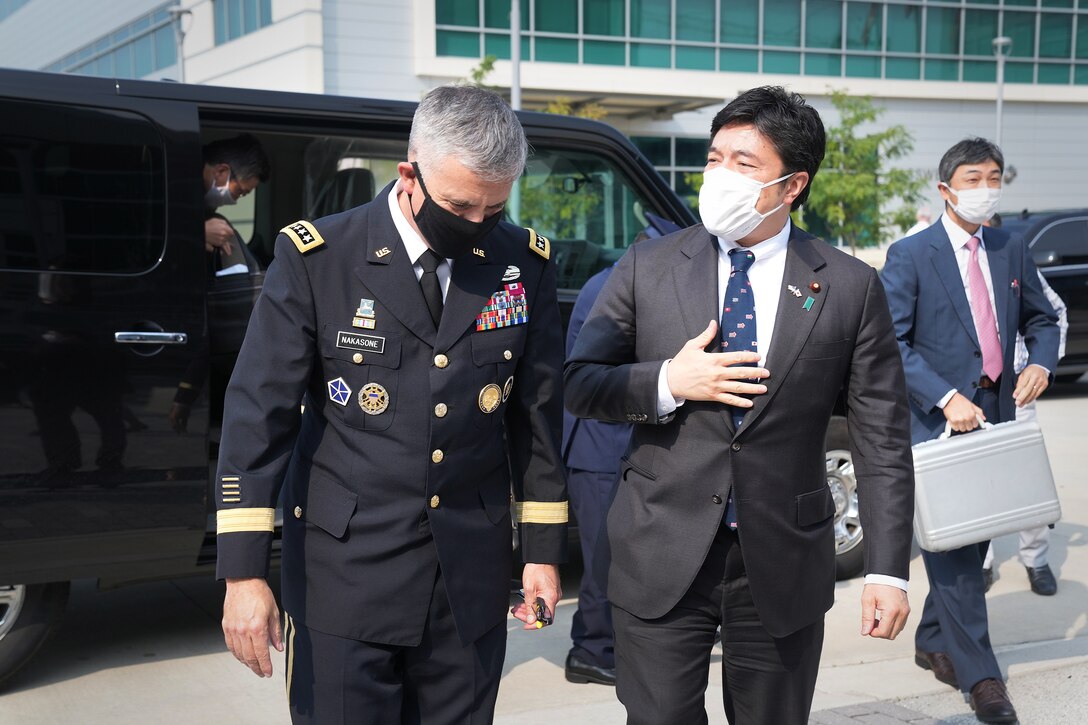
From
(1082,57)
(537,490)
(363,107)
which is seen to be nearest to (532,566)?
(537,490)

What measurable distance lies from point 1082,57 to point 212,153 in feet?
114

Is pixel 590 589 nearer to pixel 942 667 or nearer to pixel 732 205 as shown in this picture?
pixel 942 667

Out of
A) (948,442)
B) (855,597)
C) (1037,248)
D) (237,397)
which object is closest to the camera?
(237,397)

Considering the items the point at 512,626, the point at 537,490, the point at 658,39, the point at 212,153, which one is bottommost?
the point at 512,626

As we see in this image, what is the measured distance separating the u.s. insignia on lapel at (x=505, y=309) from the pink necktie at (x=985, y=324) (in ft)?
7.91

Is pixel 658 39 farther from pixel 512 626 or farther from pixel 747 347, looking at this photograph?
pixel 747 347

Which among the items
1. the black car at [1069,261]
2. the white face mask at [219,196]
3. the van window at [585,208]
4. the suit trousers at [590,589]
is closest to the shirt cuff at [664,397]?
the suit trousers at [590,589]

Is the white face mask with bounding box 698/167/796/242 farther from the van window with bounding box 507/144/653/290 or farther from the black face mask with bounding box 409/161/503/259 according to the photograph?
the van window with bounding box 507/144/653/290

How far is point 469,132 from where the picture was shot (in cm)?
235

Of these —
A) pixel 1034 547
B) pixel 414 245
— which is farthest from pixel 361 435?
pixel 1034 547

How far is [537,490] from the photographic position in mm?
2723

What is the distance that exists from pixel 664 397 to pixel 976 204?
2383 millimetres

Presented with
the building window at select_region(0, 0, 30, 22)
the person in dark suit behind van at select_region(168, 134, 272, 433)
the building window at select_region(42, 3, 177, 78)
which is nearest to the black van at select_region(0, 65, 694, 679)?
the person in dark suit behind van at select_region(168, 134, 272, 433)

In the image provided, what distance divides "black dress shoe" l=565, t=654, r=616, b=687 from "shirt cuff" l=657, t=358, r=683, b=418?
7.20 ft
